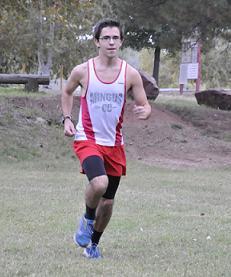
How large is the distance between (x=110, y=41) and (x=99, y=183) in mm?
1214

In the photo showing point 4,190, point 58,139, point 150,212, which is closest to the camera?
point 150,212

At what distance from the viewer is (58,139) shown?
17312mm

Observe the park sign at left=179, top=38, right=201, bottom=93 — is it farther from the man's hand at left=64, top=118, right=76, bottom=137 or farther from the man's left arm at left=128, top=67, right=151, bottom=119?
the man's hand at left=64, top=118, right=76, bottom=137

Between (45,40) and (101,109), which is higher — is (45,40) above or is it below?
below

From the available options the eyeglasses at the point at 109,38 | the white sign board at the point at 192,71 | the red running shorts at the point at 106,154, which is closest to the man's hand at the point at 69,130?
the red running shorts at the point at 106,154

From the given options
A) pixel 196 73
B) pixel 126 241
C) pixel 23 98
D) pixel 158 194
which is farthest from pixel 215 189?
pixel 196 73

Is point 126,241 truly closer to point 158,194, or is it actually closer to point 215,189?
→ point 158,194

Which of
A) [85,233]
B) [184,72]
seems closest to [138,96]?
[85,233]

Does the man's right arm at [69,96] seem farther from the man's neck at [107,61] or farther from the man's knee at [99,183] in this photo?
the man's knee at [99,183]

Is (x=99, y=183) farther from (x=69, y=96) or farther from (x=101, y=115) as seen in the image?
(x=69, y=96)

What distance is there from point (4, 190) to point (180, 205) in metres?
2.95

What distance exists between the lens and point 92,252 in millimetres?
5910

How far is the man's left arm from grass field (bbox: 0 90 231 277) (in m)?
1.27

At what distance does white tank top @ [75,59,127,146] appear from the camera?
5738 millimetres
